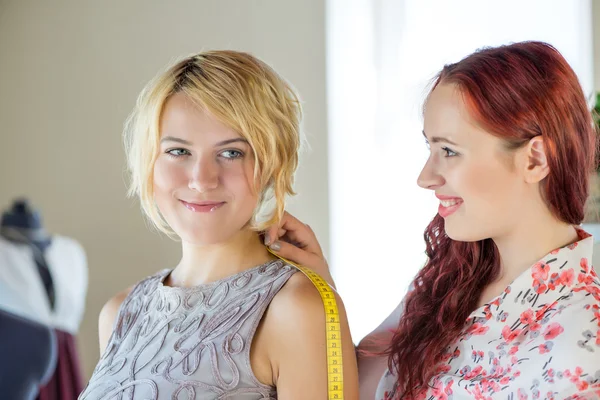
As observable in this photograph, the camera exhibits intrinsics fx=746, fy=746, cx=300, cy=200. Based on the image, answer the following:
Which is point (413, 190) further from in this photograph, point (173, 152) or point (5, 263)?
point (173, 152)

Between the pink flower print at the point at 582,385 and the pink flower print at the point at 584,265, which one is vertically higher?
the pink flower print at the point at 584,265

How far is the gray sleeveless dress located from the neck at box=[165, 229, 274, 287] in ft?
0.12

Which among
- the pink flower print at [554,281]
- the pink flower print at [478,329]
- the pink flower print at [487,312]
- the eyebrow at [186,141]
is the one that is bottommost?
the pink flower print at [478,329]

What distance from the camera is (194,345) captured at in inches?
60.3

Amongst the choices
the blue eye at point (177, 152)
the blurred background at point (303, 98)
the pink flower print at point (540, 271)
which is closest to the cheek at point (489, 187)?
the pink flower print at point (540, 271)

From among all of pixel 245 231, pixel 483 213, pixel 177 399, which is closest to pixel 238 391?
pixel 177 399

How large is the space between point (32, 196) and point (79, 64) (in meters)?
0.62

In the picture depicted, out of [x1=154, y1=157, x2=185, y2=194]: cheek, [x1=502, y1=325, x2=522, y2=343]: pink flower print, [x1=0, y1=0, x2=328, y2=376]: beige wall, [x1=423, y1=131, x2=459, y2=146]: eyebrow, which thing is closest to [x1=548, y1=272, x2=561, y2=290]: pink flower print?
[x1=502, y1=325, x2=522, y2=343]: pink flower print

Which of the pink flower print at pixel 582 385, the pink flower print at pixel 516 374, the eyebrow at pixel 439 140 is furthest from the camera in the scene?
the eyebrow at pixel 439 140

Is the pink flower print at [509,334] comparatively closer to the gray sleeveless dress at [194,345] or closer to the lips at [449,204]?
the lips at [449,204]

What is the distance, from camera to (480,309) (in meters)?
1.65

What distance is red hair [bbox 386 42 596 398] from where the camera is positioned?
1509 millimetres

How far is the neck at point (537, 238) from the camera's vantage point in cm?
157

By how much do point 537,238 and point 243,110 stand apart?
0.67 meters
